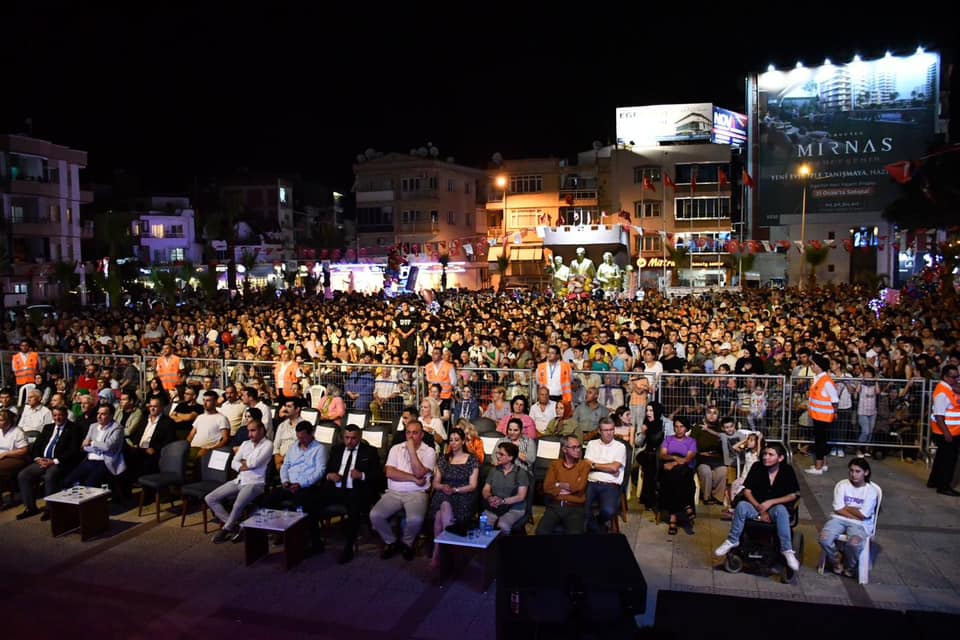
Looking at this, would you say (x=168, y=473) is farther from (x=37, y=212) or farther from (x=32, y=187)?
(x=37, y=212)

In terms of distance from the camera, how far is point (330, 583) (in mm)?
6305

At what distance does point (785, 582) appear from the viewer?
607 cm

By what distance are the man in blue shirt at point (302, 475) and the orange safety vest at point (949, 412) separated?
23.4 feet

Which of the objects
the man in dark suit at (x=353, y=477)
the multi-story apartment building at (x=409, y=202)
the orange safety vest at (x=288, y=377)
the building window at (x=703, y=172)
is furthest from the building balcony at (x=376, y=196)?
the man in dark suit at (x=353, y=477)

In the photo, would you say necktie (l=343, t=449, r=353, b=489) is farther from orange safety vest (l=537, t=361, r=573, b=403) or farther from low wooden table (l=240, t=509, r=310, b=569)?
orange safety vest (l=537, t=361, r=573, b=403)

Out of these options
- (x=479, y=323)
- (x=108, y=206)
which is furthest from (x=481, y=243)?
(x=108, y=206)

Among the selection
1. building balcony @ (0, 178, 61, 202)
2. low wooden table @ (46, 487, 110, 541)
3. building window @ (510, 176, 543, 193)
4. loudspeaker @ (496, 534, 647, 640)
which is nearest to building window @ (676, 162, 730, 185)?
building window @ (510, 176, 543, 193)

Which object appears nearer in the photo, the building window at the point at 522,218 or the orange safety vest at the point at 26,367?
the orange safety vest at the point at 26,367

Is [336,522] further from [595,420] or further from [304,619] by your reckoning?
[595,420]

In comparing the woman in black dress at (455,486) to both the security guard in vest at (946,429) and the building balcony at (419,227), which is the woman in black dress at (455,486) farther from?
the building balcony at (419,227)

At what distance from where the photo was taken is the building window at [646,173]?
162ft

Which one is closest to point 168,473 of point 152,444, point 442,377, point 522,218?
point 152,444

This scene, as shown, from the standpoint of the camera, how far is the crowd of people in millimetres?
7098

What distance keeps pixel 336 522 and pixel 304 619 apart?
235 centimetres
